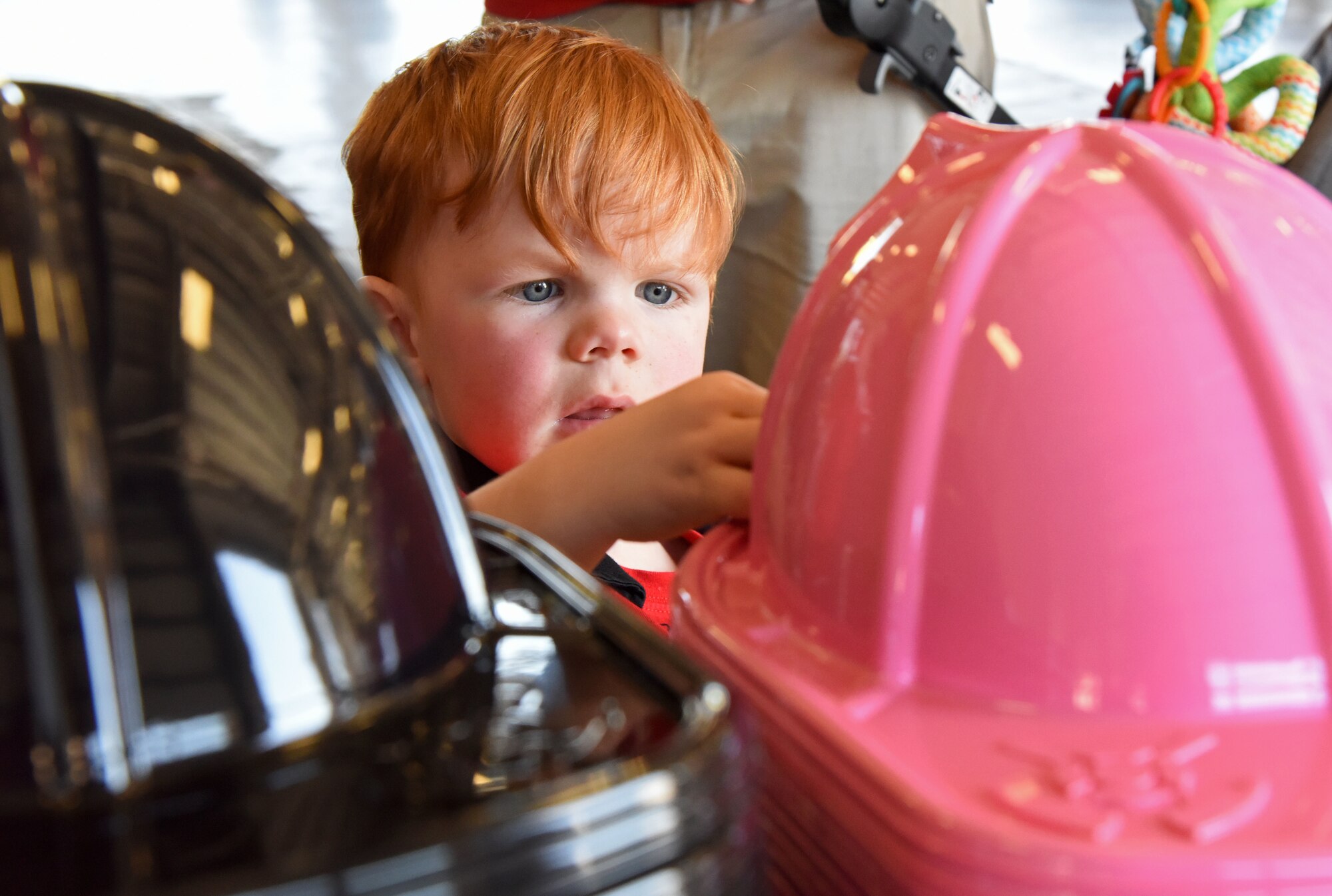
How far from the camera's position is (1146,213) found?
29 centimetres

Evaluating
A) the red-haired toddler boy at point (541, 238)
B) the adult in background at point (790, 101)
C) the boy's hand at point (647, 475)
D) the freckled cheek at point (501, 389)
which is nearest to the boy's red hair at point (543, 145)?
the red-haired toddler boy at point (541, 238)

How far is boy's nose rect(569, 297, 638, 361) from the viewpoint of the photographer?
1038mm

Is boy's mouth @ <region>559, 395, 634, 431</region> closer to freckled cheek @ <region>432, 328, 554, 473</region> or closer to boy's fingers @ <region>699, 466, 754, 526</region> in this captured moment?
freckled cheek @ <region>432, 328, 554, 473</region>

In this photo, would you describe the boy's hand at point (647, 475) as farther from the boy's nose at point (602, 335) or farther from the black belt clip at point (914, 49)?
the black belt clip at point (914, 49)

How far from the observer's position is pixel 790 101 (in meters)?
1.81

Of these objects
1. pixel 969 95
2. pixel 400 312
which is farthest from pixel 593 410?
pixel 969 95

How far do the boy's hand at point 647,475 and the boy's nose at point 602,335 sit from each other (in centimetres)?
44

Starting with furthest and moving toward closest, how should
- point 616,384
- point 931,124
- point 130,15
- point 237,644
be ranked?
point 130,15, point 616,384, point 931,124, point 237,644

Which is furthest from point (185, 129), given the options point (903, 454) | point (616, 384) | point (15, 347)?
point (616, 384)

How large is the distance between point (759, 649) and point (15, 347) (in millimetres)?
181

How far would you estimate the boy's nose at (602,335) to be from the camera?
104cm

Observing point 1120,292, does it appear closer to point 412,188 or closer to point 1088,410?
point 1088,410

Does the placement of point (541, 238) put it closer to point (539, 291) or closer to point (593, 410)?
point (539, 291)

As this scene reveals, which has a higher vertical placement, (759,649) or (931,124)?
(931,124)
